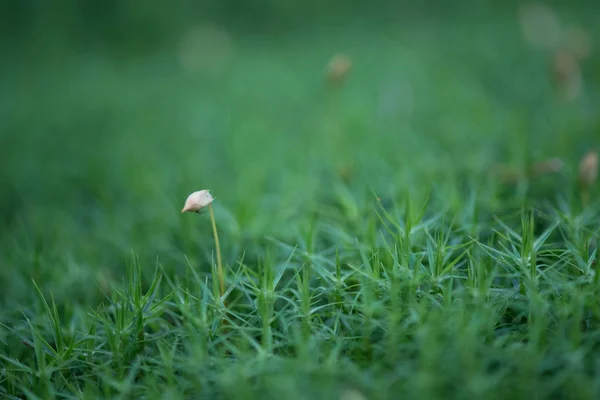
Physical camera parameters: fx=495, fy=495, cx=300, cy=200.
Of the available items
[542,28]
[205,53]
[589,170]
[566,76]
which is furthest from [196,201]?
[205,53]

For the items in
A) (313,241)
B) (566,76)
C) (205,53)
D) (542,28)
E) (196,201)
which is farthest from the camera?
(205,53)

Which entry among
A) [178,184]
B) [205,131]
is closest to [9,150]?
[205,131]

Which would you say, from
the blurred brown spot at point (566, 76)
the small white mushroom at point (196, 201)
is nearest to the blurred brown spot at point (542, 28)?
the blurred brown spot at point (566, 76)

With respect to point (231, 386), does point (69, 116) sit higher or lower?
lower

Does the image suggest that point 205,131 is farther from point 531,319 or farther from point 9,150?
point 531,319

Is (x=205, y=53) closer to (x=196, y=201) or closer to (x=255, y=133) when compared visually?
(x=255, y=133)

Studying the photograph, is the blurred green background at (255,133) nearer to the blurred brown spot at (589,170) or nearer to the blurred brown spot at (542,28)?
the blurred brown spot at (542,28)
